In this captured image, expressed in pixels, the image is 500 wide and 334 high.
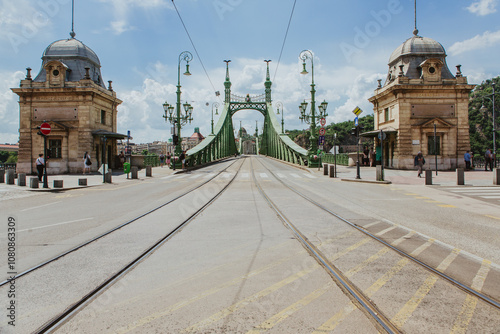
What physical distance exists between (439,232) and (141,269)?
565cm

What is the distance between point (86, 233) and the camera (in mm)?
6496

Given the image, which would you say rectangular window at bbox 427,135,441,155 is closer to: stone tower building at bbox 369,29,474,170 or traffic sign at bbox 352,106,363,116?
stone tower building at bbox 369,29,474,170

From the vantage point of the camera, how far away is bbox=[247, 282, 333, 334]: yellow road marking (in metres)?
2.84

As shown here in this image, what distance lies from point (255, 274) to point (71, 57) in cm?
3247

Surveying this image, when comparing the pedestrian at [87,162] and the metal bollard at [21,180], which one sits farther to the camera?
the pedestrian at [87,162]

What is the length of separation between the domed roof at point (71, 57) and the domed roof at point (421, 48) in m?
28.9

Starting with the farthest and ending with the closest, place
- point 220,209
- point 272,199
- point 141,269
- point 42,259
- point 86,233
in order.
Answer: point 272,199 → point 220,209 → point 86,233 → point 42,259 → point 141,269

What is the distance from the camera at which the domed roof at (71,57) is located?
95.8ft

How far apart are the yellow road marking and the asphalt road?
1 cm

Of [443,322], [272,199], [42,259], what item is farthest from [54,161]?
[443,322]

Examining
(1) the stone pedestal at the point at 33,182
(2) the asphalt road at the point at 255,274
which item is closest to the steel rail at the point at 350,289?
(2) the asphalt road at the point at 255,274

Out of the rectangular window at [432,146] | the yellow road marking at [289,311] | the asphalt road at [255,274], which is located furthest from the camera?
the rectangular window at [432,146]

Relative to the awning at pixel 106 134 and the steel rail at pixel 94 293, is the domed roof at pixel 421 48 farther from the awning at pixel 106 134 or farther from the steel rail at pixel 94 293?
the steel rail at pixel 94 293

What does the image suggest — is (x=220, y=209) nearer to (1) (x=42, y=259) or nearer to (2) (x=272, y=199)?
(2) (x=272, y=199)
